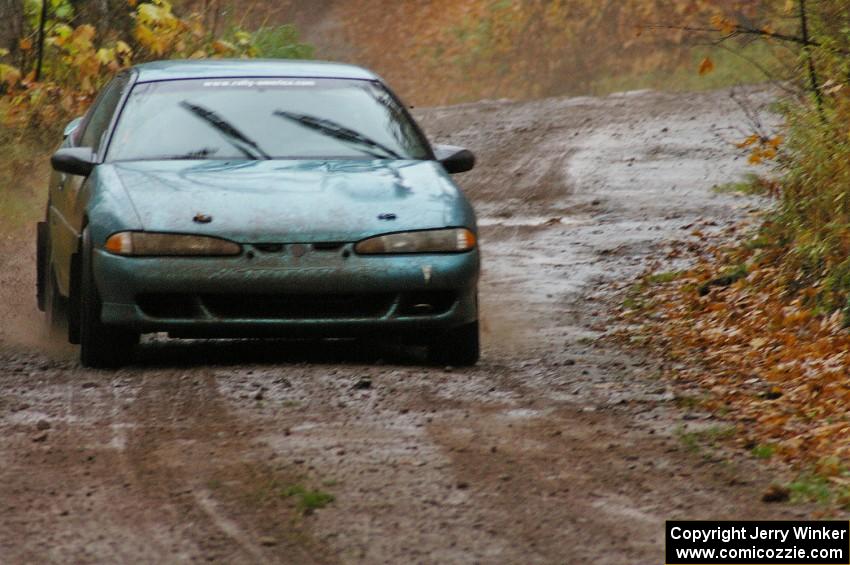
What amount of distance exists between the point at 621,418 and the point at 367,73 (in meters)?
3.32

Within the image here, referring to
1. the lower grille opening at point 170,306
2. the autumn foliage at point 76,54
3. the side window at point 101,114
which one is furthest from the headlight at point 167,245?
the autumn foliage at point 76,54

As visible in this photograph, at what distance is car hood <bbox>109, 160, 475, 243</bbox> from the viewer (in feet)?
28.0

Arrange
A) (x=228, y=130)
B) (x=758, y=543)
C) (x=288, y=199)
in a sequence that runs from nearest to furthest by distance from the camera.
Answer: (x=758, y=543) → (x=288, y=199) → (x=228, y=130)

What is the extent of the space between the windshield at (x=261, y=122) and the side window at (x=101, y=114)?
158 millimetres

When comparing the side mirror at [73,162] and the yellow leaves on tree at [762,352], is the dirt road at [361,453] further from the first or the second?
the side mirror at [73,162]

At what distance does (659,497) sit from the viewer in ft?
19.8

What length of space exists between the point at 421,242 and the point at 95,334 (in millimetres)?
1587

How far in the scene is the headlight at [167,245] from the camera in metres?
8.47

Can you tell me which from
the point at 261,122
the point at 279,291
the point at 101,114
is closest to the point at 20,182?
the point at 101,114

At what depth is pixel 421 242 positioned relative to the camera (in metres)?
8.69

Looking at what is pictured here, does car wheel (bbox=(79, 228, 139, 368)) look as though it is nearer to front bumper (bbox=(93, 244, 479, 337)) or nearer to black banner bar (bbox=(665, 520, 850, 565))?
front bumper (bbox=(93, 244, 479, 337))

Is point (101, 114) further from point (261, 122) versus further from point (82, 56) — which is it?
point (82, 56)

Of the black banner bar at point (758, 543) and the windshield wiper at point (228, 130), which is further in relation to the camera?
the windshield wiper at point (228, 130)

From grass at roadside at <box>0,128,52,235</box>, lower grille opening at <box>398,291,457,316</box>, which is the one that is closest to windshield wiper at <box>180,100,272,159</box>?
lower grille opening at <box>398,291,457,316</box>
